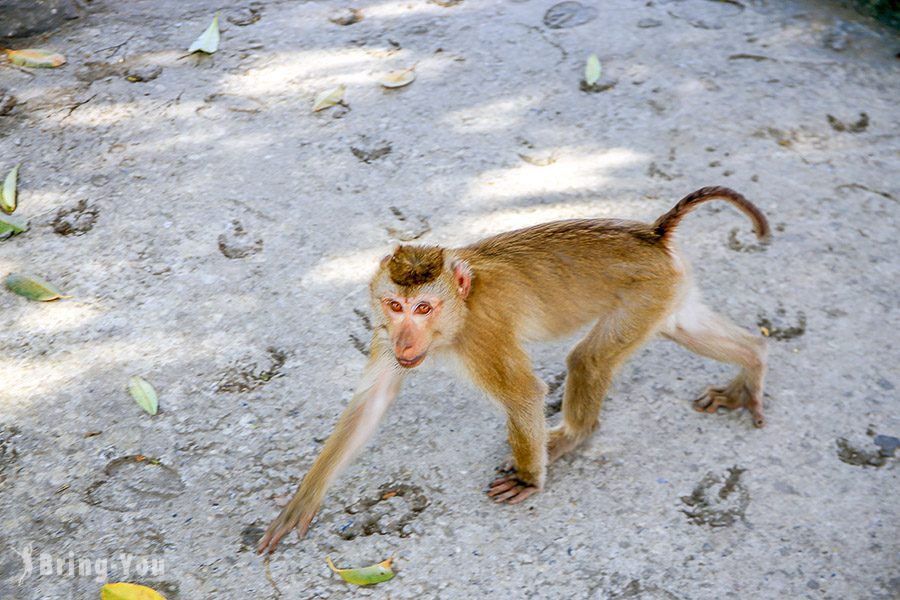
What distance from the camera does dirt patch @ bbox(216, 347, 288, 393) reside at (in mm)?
3051

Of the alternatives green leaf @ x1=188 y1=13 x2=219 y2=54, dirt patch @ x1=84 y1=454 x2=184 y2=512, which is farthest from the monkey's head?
green leaf @ x1=188 y1=13 x2=219 y2=54

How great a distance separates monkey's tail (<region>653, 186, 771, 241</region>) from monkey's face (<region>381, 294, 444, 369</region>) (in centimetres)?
71

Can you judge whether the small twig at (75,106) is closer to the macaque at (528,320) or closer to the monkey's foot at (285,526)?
the macaque at (528,320)

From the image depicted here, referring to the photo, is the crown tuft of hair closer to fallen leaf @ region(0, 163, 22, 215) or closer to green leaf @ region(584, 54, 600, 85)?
fallen leaf @ region(0, 163, 22, 215)

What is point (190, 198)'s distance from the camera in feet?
12.5

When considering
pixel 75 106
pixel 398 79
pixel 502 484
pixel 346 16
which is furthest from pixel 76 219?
pixel 502 484

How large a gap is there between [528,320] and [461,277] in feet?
0.90

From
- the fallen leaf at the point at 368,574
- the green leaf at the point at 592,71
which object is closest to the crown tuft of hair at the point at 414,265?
the fallen leaf at the point at 368,574

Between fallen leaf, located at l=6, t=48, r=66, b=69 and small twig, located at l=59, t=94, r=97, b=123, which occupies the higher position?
fallen leaf, located at l=6, t=48, r=66, b=69

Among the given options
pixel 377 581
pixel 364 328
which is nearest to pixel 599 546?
pixel 377 581

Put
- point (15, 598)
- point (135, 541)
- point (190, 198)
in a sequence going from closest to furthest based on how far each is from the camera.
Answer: point (15, 598) < point (135, 541) < point (190, 198)

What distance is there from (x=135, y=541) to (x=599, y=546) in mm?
1271

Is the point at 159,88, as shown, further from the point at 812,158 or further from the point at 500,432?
the point at 812,158

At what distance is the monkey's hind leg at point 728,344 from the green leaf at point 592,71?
1825 millimetres
